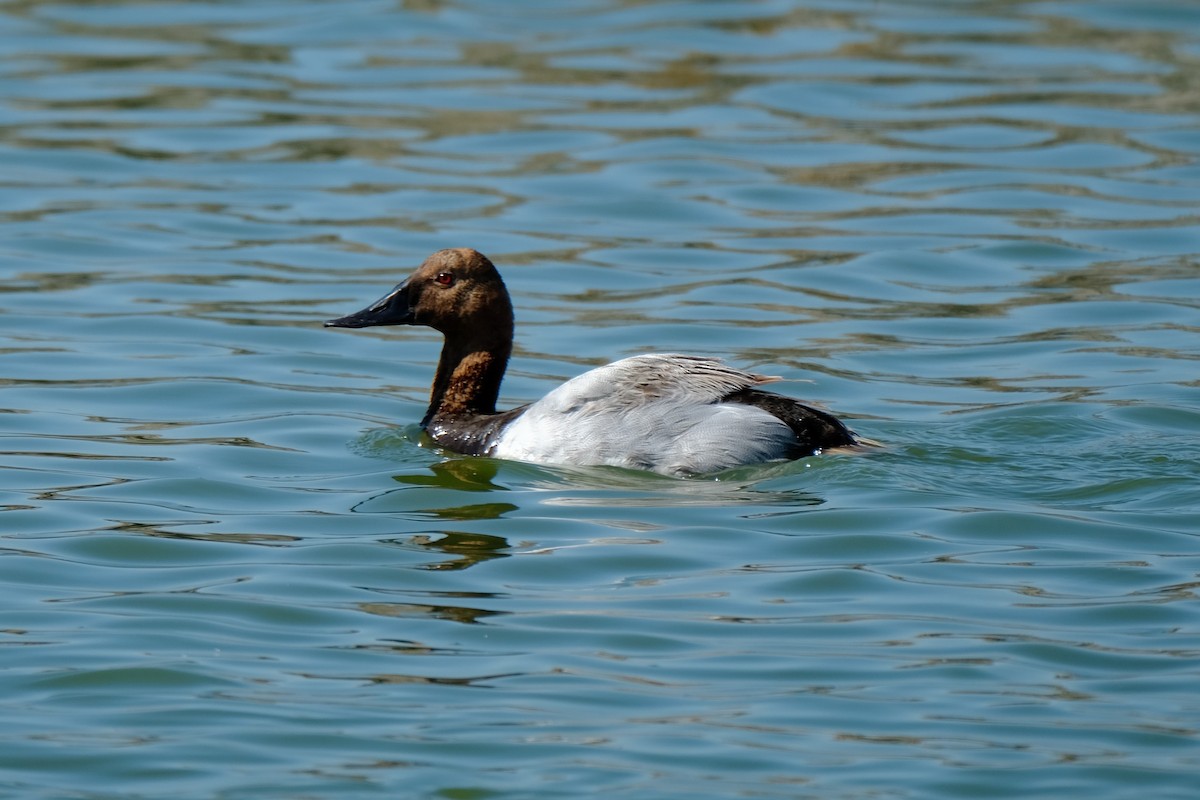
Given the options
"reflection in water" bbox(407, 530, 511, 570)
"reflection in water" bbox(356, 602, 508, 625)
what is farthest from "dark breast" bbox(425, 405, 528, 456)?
"reflection in water" bbox(356, 602, 508, 625)

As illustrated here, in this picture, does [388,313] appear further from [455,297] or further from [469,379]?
[469,379]

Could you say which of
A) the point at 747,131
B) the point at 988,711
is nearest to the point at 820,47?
the point at 747,131

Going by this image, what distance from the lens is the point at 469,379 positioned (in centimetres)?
991

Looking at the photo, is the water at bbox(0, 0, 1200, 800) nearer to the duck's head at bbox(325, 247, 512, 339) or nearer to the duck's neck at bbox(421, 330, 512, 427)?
the duck's neck at bbox(421, 330, 512, 427)

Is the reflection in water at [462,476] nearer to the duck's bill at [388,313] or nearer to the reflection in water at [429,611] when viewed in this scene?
the duck's bill at [388,313]

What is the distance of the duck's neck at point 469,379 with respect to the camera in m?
9.89

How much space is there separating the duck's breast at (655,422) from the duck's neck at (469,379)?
781 mm

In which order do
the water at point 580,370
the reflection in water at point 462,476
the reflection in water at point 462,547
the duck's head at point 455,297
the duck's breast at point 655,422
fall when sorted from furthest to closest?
1. the duck's head at point 455,297
2. the reflection in water at point 462,476
3. the duck's breast at point 655,422
4. the reflection in water at point 462,547
5. the water at point 580,370

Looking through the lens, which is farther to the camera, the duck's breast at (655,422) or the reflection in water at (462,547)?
the duck's breast at (655,422)

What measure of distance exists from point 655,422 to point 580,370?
235 centimetres

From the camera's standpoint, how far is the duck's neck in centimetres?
989

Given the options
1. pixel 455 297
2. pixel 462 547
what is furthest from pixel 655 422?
pixel 455 297

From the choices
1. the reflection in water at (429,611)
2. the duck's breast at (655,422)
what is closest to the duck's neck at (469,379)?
the duck's breast at (655,422)

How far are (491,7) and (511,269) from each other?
7.08 m
